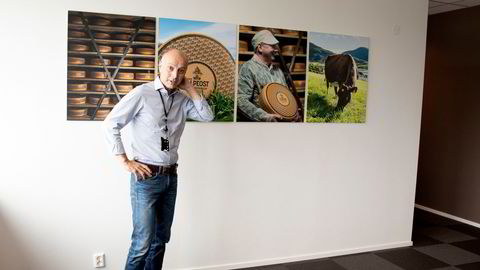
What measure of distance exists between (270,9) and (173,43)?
0.89m

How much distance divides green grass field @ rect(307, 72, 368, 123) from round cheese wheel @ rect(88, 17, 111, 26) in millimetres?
1731

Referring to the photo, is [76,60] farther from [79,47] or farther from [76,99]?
[76,99]

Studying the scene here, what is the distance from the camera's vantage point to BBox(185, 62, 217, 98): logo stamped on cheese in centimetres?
323

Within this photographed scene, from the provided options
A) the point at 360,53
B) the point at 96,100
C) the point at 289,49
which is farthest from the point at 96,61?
the point at 360,53

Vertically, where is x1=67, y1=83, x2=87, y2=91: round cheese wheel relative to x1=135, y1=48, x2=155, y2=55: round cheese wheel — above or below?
below

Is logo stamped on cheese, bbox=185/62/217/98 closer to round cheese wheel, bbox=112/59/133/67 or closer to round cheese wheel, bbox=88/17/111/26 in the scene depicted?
round cheese wheel, bbox=112/59/133/67

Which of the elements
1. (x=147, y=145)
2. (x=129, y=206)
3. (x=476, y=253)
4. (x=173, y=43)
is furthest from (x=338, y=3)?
(x=476, y=253)

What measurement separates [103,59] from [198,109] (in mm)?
784

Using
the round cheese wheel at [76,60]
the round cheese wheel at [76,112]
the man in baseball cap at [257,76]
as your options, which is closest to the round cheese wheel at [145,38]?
the round cheese wheel at [76,60]

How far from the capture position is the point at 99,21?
293 centimetres

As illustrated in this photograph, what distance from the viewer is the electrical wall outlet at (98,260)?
3096 mm

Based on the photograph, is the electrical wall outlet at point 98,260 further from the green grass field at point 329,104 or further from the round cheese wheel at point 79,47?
the green grass field at point 329,104

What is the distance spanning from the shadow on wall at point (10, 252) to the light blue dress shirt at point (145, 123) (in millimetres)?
1053

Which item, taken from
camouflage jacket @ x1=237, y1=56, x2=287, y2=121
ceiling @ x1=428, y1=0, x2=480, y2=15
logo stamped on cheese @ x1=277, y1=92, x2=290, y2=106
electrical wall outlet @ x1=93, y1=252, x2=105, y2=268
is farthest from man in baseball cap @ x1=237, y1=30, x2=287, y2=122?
ceiling @ x1=428, y1=0, x2=480, y2=15
